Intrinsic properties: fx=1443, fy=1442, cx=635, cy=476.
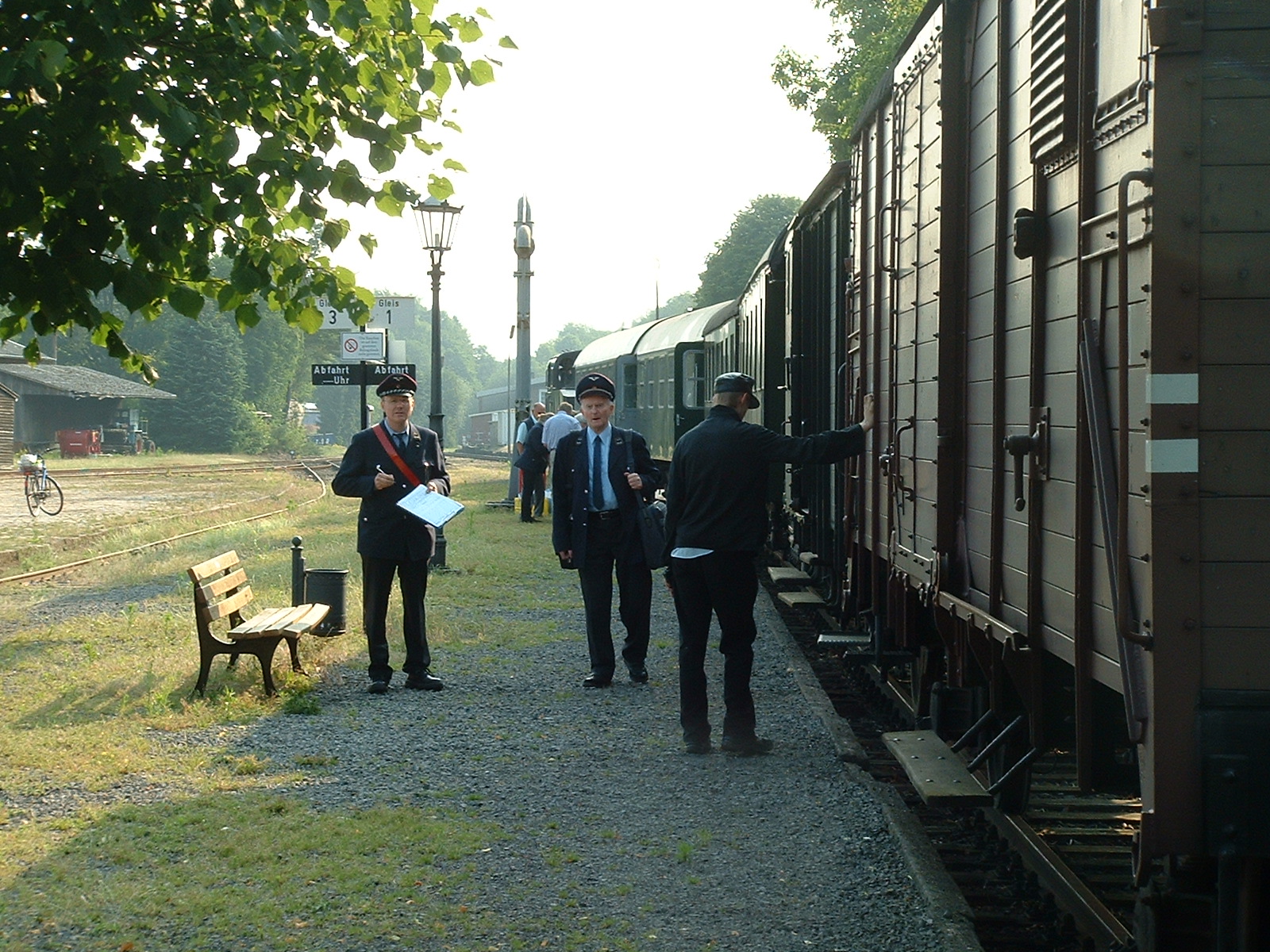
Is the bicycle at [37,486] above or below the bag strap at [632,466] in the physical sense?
below

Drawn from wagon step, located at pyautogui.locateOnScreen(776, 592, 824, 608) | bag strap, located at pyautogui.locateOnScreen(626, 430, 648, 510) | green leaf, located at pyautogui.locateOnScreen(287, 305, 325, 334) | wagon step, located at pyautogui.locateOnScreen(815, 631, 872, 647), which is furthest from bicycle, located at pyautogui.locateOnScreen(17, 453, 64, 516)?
green leaf, located at pyautogui.locateOnScreen(287, 305, 325, 334)

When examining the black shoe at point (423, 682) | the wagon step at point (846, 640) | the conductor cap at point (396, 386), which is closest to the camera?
the wagon step at point (846, 640)

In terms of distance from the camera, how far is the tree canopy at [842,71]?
33.6 metres

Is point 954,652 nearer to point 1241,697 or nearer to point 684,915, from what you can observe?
point 684,915

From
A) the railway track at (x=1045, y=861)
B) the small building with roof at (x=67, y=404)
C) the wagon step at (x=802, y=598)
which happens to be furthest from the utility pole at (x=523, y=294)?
the small building with roof at (x=67, y=404)

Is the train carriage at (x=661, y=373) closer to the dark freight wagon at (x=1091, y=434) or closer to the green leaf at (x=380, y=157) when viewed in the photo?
the dark freight wagon at (x=1091, y=434)

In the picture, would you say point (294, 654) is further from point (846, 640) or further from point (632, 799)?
point (846, 640)

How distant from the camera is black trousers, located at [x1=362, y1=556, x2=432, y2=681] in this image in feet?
29.4

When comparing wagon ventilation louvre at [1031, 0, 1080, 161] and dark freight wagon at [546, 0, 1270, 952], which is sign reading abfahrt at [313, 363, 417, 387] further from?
wagon ventilation louvre at [1031, 0, 1080, 161]

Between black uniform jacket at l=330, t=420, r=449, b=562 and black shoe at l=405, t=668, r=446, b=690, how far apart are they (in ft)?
2.91

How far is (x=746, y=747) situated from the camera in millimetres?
7406

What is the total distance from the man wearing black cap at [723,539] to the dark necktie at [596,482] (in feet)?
4.96

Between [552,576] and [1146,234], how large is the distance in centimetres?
1259

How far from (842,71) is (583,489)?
31053mm
